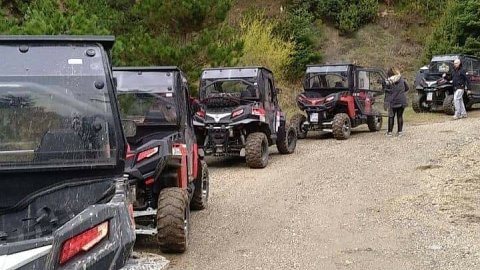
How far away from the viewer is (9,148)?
3324 millimetres

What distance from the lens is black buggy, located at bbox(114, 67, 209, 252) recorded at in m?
5.89

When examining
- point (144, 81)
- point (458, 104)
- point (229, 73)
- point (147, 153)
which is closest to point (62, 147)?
point (147, 153)

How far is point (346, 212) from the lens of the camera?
7707mm

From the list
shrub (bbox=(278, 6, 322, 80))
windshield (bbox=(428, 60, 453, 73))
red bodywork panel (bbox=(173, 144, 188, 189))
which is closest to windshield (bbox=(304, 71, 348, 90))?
windshield (bbox=(428, 60, 453, 73))

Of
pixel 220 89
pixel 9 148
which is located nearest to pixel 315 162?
pixel 220 89

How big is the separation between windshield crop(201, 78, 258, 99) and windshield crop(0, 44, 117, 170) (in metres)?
8.67

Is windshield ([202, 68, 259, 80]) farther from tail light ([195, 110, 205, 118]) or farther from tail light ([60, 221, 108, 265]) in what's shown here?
tail light ([60, 221, 108, 265])

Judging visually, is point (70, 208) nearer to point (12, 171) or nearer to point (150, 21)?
point (12, 171)

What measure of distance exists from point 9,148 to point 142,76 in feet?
13.4

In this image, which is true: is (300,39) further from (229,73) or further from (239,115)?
(239,115)

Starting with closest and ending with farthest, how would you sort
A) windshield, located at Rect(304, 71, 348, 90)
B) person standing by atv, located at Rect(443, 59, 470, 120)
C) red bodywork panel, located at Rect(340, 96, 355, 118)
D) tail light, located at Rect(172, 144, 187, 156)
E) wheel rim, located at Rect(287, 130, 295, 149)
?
1. tail light, located at Rect(172, 144, 187, 156)
2. wheel rim, located at Rect(287, 130, 295, 149)
3. red bodywork panel, located at Rect(340, 96, 355, 118)
4. windshield, located at Rect(304, 71, 348, 90)
5. person standing by atv, located at Rect(443, 59, 470, 120)

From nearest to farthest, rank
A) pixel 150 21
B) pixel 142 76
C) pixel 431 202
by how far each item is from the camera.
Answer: pixel 142 76
pixel 431 202
pixel 150 21

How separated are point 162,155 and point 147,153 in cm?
15

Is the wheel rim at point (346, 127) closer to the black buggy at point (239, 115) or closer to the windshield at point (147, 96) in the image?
the black buggy at point (239, 115)
